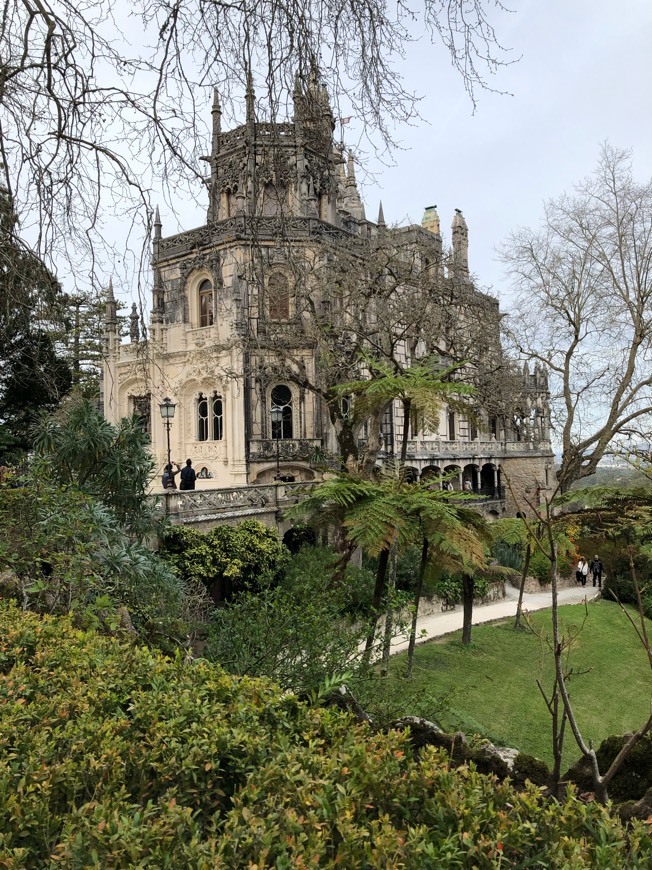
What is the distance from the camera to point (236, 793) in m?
2.51

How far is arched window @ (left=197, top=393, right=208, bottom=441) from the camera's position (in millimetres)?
27625

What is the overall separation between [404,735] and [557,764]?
153 cm

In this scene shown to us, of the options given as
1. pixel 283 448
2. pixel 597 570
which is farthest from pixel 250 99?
pixel 597 570

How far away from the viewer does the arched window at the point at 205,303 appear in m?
28.2

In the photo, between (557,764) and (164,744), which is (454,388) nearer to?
(557,764)

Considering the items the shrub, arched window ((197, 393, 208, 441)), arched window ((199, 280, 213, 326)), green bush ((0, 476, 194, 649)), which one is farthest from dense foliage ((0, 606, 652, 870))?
arched window ((199, 280, 213, 326))

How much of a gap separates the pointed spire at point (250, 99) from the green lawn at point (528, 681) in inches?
302

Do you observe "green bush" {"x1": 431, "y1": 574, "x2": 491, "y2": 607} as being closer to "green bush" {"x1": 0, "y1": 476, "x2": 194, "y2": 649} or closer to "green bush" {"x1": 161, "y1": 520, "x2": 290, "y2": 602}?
"green bush" {"x1": 161, "y1": 520, "x2": 290, "y2": 602}

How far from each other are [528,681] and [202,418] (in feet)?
60.1

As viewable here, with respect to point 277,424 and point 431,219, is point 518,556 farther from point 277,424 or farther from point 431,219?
point 431,219

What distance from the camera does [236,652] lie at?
6004mm

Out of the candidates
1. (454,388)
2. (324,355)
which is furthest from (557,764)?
(324,355)

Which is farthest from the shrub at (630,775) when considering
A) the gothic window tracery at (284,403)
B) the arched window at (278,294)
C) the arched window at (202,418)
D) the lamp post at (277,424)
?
the arched window at (202,418)

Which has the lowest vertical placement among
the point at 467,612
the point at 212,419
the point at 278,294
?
the point at 467,612
